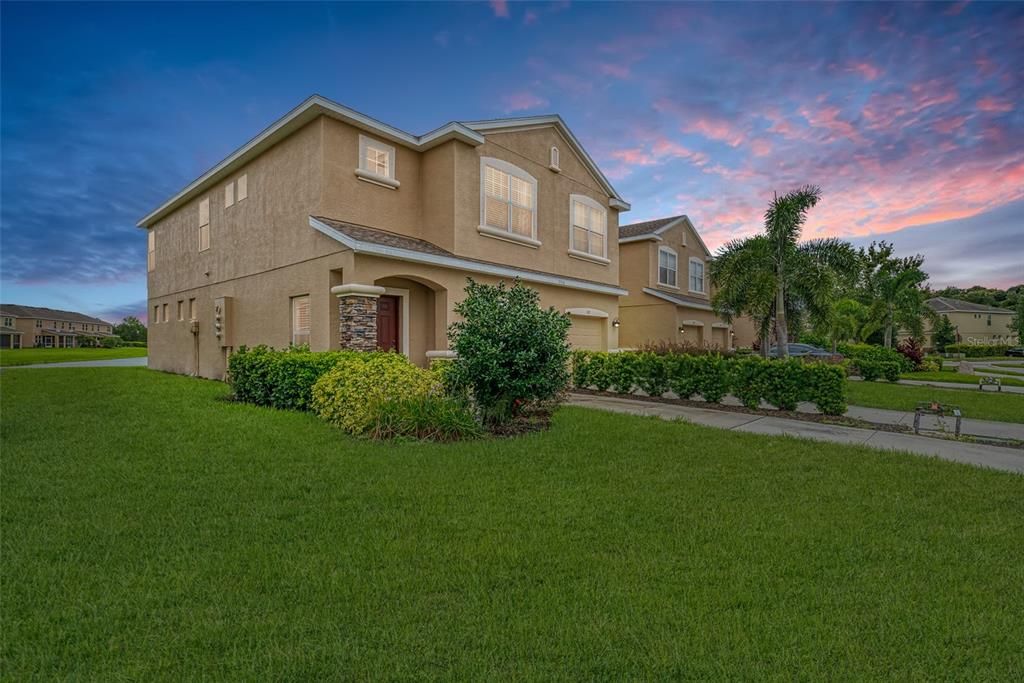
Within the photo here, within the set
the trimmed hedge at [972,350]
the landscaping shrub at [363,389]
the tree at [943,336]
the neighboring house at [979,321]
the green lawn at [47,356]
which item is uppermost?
the neighboring house at [979,321]

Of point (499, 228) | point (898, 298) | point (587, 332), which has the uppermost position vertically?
point (499, 228)

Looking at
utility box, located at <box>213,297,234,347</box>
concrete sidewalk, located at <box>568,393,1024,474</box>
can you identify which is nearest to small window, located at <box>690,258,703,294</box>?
concrete sidewalk, located at <box>568,393,1024,474</box>

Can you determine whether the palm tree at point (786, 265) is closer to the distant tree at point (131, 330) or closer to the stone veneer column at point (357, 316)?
the stone veneer column at point (357, 316)

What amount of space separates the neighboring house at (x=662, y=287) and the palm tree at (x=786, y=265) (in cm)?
568

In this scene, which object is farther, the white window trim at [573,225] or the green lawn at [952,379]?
the green lawn at [952,379]

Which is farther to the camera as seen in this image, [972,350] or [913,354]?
[972,350]

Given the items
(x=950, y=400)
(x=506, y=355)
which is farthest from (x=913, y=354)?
(x=506, y=355)

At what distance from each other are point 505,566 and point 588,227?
54.2 feet

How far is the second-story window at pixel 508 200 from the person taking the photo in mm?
14117

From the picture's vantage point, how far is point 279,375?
10133mm

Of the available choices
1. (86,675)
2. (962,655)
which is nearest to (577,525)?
(962,655)

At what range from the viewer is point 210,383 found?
15.1 m

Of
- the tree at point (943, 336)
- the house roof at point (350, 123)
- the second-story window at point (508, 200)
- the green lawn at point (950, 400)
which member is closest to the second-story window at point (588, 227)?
the house roof at point (350, 123)

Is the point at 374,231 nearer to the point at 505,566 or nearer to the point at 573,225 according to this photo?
the point at 573,225
